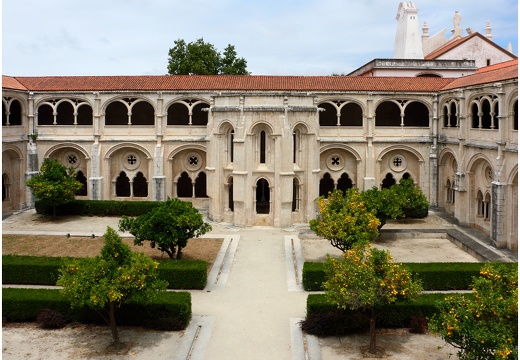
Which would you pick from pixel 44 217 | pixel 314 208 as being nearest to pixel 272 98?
pixel 314 208

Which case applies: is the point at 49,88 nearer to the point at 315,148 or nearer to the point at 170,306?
the point at 315,148

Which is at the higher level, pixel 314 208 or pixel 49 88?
pixel 49 88

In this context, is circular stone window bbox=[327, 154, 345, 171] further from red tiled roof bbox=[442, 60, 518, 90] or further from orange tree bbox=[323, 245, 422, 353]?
orange tree bbox=[323, 245, 422, 353]

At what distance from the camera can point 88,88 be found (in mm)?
40562

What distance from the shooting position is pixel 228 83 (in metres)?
40.9

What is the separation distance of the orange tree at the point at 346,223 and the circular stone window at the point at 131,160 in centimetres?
2165

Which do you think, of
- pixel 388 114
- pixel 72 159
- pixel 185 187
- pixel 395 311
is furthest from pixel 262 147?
pixel 395 311

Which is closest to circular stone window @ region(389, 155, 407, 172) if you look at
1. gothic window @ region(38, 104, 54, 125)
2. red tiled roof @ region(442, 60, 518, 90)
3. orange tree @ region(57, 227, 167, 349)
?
red tiled roof @ region(442, 60, 518, 90)

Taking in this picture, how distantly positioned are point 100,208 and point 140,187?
8.15m

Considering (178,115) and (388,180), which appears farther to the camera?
(178,115)

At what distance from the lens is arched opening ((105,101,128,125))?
1748 inches

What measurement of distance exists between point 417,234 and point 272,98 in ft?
43.1

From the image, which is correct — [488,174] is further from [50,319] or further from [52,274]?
[50,319]

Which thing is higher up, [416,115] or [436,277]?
[416,115]
